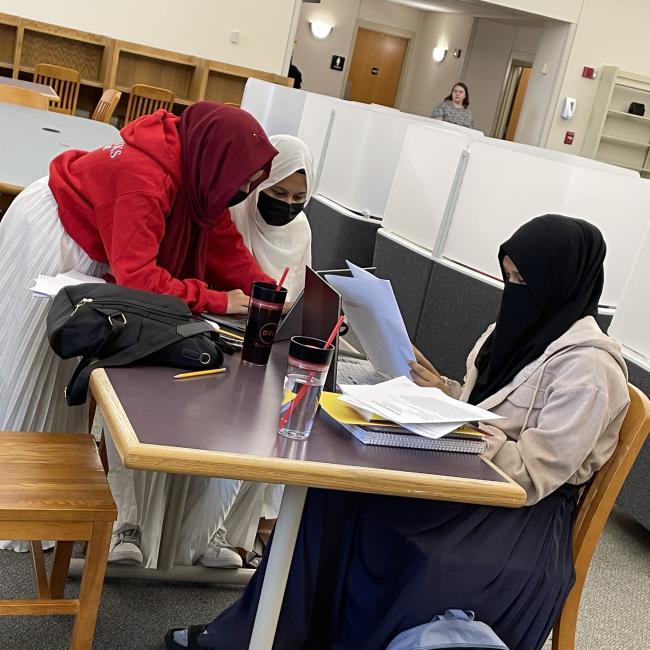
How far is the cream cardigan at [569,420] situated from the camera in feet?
5.54

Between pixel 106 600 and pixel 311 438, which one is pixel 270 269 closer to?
pixel 106 600

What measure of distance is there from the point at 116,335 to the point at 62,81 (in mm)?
7835

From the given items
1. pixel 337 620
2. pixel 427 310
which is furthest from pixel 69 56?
pixel 337 620

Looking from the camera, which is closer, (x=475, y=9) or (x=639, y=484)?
(x=639, y=484)

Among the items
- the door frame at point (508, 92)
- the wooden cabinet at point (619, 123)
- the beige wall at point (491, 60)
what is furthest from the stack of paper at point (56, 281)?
the door frame at point (508, 92)

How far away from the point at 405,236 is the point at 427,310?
1.65ft

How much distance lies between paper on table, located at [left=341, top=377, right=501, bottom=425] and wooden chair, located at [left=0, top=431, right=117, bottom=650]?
487 mm

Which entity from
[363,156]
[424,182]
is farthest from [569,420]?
[363,156]

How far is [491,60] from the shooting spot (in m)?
15.1

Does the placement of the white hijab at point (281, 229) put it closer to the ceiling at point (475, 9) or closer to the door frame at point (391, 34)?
the ceiling at point (475, 9)

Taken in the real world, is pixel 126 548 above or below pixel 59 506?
below

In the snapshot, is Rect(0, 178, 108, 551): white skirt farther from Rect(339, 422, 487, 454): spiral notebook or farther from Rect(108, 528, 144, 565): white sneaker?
Rect(339, 422, 487, 454): spiral notebook

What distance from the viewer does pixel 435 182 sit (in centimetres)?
405

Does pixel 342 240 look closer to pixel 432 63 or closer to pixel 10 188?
pixel 10 188
